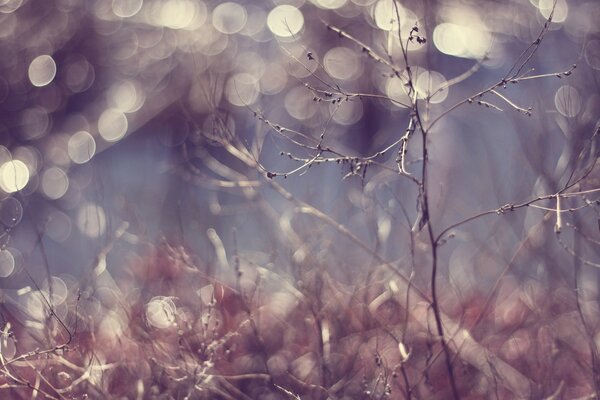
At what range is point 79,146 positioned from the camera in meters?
9.31

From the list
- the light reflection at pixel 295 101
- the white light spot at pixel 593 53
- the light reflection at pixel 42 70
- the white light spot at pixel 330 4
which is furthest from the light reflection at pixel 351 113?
the white light spot at pixel 593 53

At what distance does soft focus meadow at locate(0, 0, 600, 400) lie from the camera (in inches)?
117

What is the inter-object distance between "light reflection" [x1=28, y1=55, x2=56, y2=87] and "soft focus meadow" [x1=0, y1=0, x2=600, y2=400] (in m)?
0.03

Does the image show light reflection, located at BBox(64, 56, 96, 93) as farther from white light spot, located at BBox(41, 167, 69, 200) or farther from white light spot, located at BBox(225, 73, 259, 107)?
white light spot, located at BBox(225, 73, 259, 107)

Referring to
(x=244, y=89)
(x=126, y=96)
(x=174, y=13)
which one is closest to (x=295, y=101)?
(x=244, y=89)

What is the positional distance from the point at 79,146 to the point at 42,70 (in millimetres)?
1015

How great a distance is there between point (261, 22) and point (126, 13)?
1.75m

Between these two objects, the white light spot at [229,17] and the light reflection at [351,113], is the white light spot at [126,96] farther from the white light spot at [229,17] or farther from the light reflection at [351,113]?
the light reflection at [351,113]

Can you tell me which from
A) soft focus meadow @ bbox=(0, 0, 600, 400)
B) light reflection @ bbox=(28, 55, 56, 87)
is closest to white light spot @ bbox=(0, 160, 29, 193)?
soft focus meadow @ bbox=(0, 0, 600, 400)

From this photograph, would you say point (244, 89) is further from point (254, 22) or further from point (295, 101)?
point (254, 22)

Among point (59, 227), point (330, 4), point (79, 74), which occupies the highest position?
point (330, 4)

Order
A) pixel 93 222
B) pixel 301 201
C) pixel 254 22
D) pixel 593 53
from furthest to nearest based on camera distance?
pixel 254 22, pixel 93 222, pixel 593 53, pixel 301 201

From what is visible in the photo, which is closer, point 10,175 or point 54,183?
point 10,175

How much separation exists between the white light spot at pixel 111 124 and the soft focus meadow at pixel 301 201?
29 millimetres
